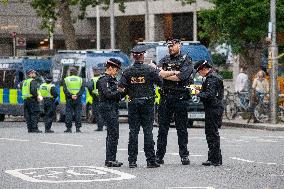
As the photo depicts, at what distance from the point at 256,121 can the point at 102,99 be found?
1721cm

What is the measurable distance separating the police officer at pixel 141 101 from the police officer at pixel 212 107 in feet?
2.80

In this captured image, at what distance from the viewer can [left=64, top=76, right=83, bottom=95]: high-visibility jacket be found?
31.9m

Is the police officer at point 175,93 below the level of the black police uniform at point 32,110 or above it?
above

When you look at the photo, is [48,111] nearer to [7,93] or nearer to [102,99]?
[7,93]

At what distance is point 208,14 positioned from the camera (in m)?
38.9

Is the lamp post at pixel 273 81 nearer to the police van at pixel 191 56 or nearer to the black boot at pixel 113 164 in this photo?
the police van at pixel 191 56

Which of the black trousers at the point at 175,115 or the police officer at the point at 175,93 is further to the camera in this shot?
the black trousers at the point at 175,115

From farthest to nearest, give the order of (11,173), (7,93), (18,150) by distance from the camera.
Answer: (7,93) → (18,150) → (11,173)

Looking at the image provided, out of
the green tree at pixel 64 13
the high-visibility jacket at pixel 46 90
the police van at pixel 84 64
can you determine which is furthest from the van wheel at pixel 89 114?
the green tree at pixel 64 13

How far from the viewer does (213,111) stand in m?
18.3

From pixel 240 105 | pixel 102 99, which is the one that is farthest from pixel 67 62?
pixel 102 99

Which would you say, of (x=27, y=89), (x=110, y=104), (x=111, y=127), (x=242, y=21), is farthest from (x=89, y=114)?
(x=111, y=127)

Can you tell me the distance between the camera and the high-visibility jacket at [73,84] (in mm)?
31938

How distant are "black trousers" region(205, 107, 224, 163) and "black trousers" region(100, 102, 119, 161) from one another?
1487 mm
